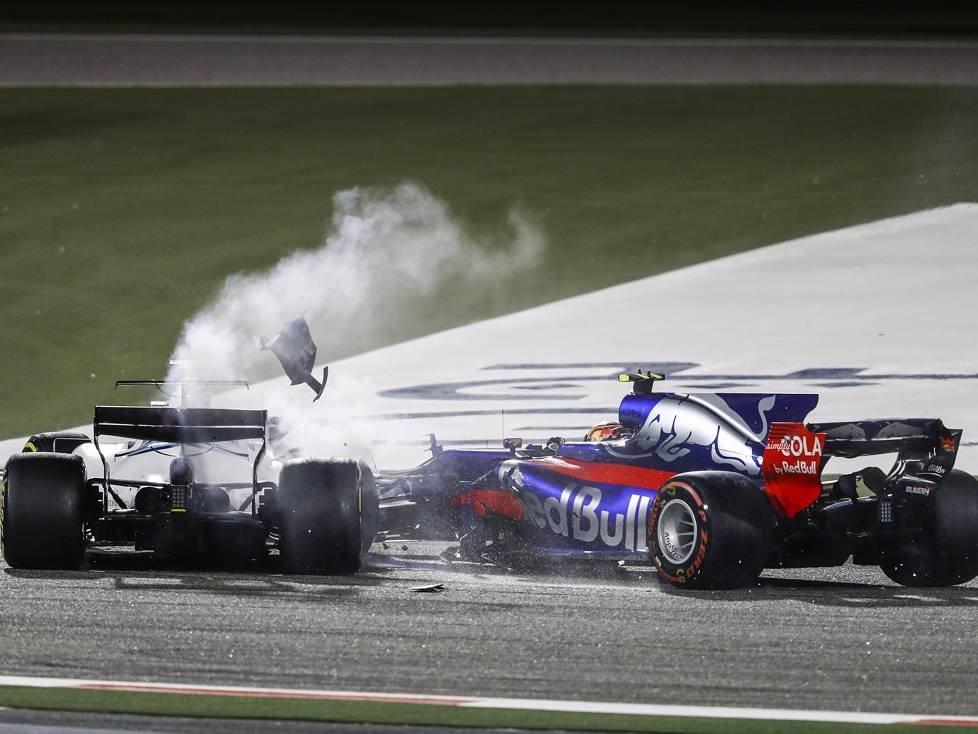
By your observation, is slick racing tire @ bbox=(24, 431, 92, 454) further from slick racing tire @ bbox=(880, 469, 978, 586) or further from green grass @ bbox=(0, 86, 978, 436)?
slick racing tire @ bbox=(880, 469, 978, 586)

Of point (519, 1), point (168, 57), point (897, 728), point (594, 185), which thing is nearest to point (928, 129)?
point (594, 185)

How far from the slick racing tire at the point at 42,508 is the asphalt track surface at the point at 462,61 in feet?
60.6

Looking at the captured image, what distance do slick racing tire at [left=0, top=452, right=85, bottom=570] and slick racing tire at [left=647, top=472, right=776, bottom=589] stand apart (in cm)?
356

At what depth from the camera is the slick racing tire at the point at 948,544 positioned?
31.6 ft

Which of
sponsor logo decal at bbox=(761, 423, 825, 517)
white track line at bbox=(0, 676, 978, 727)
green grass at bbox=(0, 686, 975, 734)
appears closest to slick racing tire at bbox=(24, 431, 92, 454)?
sponsor logo decal at bbox=(761, 423, 825, 517)

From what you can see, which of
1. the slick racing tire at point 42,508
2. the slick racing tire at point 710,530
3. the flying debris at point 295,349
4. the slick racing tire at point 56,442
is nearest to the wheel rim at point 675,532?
Answer: the slick racing tire at point 710,530

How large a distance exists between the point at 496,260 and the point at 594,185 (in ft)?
6.03

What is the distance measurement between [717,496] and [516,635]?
5.72ft

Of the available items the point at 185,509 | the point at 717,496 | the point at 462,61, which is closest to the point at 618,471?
the point at 717,496

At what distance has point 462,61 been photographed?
2873 cm

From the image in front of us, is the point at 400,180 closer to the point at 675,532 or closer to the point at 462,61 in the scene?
the point at 462,61

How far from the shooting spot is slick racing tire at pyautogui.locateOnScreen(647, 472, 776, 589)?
355 inches

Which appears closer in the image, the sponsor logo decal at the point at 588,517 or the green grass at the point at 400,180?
the sponsor logo decal at the point at 588,517

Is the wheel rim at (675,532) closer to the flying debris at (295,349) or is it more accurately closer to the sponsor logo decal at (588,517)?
the sponsor logo decal at (588,517)
